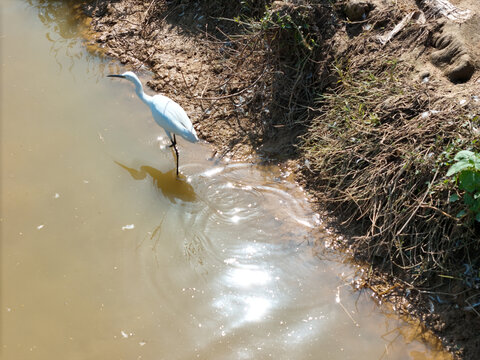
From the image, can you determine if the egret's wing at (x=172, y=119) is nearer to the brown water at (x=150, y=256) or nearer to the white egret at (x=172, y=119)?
the white egret at (x=172, y=119)

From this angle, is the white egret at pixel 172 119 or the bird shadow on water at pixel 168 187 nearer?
the bird shadow on water at pixel 168 187

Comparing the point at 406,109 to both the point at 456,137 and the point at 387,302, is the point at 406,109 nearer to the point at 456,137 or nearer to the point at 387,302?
the point at 456,137

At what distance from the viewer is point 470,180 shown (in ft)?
10.2

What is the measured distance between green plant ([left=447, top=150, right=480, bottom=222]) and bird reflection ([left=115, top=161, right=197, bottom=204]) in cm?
246

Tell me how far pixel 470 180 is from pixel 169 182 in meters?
2.85

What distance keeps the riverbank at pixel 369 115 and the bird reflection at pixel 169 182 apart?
62 centimetres

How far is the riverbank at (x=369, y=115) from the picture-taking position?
3.50m

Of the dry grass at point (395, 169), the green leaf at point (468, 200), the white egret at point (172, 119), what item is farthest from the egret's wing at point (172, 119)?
the green leaf at point (468, 200)

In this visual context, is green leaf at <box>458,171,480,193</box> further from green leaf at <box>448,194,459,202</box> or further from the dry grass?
the dry grass

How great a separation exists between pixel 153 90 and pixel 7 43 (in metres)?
2.48

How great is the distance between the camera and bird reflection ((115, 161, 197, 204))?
14.4 feet

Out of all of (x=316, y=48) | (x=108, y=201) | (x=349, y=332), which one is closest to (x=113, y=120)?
(x=108, y=201)

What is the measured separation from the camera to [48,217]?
4105mm

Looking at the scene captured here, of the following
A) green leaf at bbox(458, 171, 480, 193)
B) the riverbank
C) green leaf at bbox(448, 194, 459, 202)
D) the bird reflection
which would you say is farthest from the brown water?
green leaf at bbox(458, 171, 480, 193)
